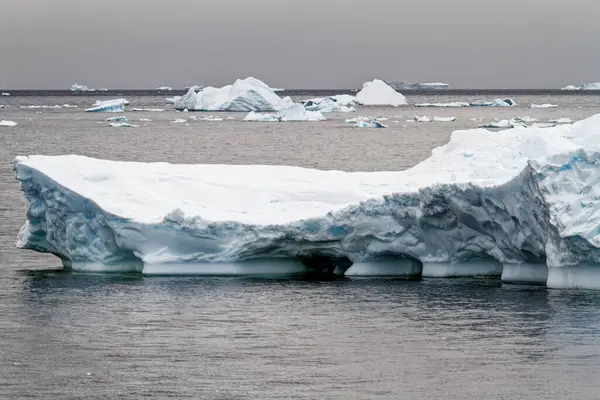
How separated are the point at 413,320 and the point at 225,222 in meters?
3.56

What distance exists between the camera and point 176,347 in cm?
1245

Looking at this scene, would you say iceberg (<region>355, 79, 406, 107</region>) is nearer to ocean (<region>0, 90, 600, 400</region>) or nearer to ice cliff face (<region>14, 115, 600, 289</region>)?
ocean (<region>0, 90, 600, 400</region>)

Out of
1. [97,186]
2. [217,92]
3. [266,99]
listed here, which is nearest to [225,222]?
[97,186]

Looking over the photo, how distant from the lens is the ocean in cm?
1079

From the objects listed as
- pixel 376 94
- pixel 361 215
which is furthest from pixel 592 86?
pixel 361 215

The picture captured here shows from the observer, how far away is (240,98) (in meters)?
74.3

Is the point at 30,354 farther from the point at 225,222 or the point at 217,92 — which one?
the point at 217,92

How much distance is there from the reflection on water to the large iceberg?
179 ft

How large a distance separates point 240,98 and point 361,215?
58.9m

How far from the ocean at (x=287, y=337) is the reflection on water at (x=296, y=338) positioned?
0.07 feet

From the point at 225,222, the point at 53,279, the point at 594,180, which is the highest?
the point at 594,180

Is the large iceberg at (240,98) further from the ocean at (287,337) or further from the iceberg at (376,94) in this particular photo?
the ocean at (287,337)

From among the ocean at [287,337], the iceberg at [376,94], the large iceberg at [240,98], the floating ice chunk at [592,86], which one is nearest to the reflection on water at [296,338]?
the ocean at [287,337]

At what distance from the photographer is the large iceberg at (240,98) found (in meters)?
70.9
